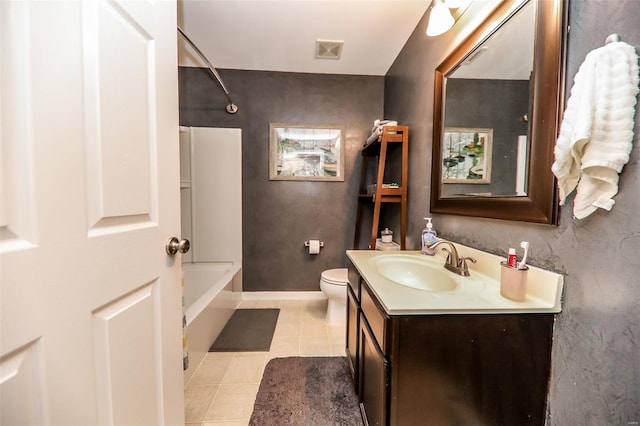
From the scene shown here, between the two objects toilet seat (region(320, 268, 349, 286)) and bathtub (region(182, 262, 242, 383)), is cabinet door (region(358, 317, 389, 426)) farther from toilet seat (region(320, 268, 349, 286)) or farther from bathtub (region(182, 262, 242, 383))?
bathtub (region(182, 262, 242, 383))

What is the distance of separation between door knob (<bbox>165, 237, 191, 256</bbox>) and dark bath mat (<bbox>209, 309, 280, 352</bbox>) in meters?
1.25

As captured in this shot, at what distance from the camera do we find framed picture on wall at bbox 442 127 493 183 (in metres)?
1.15

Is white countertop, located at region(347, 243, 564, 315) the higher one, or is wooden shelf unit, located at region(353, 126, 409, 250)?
wooden shelf unit, located at region(353, 126, 409, 250)

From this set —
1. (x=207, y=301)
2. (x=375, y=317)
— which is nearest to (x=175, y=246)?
(x=375, y=317)

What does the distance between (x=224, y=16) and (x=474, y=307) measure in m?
2.26

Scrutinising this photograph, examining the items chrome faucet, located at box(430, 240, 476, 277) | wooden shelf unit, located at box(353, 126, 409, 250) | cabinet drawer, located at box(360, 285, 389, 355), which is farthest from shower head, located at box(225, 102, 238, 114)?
chrome faucet, located at box(430, 240, 476, 277)

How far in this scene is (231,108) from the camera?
2471 millimetres

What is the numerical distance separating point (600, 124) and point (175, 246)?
1296mm

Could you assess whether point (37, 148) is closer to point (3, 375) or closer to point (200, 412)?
point (3, 375)

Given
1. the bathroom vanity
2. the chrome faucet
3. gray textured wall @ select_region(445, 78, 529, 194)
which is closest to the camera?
the bathroom vanity

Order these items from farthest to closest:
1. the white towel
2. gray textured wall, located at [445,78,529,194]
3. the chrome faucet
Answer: the chrome faucet
gray textured wall, located at [445,78,529,194]
the white towel

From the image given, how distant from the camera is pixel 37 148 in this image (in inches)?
18.3

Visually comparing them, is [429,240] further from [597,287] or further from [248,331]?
[248,331]

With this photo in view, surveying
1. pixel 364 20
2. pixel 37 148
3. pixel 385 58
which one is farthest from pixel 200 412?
pixel 385 58
